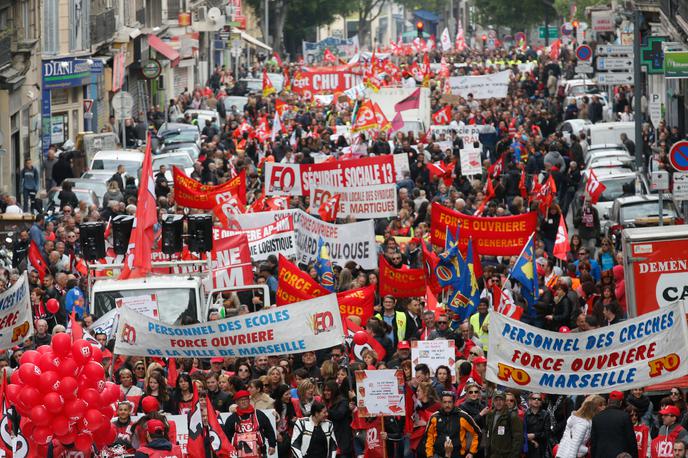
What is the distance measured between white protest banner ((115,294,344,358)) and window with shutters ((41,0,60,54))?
29.7m

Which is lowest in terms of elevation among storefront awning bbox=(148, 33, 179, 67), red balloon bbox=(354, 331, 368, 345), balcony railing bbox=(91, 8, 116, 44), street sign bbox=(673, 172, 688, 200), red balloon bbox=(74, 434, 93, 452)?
red balloon bbox=(74, 434, 93, 452)

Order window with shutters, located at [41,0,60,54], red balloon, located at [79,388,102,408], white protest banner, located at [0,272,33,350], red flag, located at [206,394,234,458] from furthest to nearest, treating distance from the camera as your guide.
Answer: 1. window with shutters, located at [41,0,60,54]
2. white protest banner, located at [0,272,33,350]
3. red flag, located at [206,394,234,458]
4. red balloon, located at [79,388,102,408]

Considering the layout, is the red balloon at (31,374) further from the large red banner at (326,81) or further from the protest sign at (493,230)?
the large red banner at (326,81)

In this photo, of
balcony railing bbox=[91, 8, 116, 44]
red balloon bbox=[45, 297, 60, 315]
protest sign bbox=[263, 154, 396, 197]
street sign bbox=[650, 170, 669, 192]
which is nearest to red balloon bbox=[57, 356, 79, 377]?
red balloon bbox=[45, 297, 60, 315]

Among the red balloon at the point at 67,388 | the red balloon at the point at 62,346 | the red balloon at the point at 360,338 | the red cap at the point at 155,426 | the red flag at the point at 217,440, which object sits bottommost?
the red flag at the point at 217,440

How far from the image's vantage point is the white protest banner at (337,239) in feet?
76.7

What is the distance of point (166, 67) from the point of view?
2623 inches

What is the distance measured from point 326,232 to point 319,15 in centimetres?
7912

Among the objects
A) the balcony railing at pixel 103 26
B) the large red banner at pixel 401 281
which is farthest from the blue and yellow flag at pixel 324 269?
the balcony railing at pixel 103 26

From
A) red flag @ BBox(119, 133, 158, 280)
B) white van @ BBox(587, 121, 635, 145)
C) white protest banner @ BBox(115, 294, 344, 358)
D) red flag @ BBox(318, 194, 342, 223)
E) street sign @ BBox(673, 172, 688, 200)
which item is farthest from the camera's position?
white van @ BBox(587, 121, 635, 145)

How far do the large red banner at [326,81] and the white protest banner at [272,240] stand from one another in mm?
31782

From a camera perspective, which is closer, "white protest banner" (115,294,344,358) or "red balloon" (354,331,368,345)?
"white protest banner" (115,294,344,358)

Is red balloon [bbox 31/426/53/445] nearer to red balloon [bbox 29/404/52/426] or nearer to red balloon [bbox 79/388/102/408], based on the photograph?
red balloon [bbox 29/404/52/426]

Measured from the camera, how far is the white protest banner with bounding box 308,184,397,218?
2634cm
